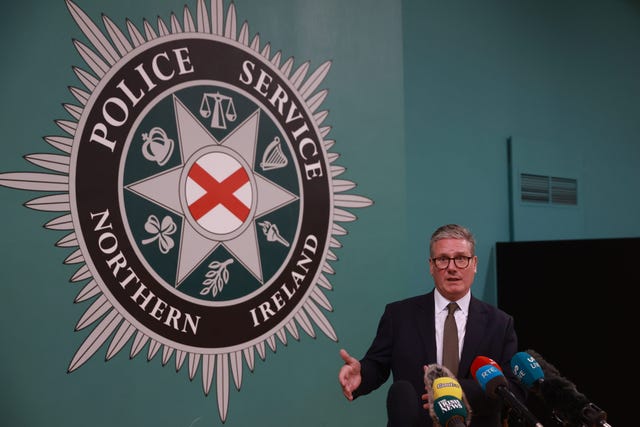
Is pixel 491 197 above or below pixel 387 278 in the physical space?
above

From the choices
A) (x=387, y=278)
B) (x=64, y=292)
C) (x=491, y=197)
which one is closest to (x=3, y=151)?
(x=64, y=292)

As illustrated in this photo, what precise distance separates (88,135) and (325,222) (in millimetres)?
1099

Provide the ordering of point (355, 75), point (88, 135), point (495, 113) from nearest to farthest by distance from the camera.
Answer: point (88, 135) < point (355, 75) < point (495, 113)

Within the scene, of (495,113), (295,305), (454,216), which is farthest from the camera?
(495,113)

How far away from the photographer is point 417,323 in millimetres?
1794

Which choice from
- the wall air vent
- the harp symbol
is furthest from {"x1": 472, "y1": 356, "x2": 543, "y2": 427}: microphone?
the wall air vent

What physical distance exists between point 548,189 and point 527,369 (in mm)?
2875

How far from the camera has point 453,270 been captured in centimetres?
172

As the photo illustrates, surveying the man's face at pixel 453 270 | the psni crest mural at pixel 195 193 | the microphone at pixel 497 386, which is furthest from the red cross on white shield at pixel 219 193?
the microphone at pixel 497 386

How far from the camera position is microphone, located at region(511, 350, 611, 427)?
1.07 m

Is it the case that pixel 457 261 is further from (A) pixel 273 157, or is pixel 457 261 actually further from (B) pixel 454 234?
(A) pixel 273 157

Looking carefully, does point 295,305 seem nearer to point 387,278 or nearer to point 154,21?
point 387,278

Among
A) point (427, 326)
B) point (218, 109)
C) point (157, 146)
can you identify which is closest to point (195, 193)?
point (157, 146)

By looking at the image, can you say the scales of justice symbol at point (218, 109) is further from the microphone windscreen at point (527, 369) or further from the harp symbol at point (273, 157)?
the microphone windscreen at point (527, 369)
